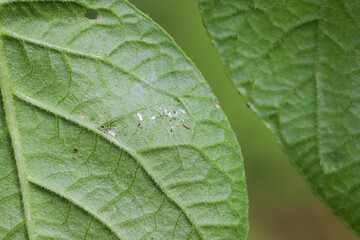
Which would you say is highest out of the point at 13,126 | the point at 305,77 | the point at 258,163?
the point at 258,163

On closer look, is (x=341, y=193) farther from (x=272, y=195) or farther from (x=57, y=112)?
(x=272, y=195)

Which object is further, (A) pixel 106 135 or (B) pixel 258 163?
(B) pixel 258 163

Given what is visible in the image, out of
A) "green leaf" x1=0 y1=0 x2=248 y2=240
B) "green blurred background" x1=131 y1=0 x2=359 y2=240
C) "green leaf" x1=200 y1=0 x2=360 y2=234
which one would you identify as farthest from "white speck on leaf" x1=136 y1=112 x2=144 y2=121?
"green blurred background" x1=131 y1=0 x2=359 y2=240

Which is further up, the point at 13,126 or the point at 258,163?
the point at 258,163

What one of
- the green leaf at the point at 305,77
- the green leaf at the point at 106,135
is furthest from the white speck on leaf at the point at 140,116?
the green leaf at the point at 305,77

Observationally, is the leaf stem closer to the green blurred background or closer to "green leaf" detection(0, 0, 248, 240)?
"green leaf" detection(0, 0, 248, 240)

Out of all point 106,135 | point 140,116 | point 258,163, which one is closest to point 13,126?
point 106,135

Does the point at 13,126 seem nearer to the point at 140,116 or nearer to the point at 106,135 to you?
the point at 106,135
